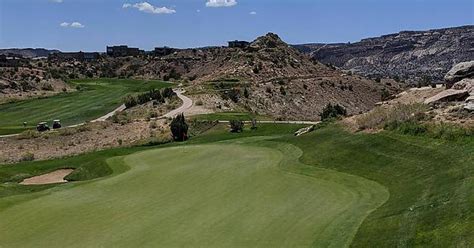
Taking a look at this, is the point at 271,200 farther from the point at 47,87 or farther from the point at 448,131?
the point at 47,87

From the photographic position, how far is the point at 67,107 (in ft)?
272

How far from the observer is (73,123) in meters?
70.2

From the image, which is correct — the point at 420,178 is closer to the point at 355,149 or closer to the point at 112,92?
the point at 355,149

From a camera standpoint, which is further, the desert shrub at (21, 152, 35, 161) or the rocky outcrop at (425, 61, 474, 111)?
the desert shrub at (21, 152, 35, 161)

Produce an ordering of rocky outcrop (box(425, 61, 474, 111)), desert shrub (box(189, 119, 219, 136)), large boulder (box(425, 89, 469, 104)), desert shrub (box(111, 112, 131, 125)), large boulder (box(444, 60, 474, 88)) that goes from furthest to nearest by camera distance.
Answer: desert shrub (box(111, 112, 131, 125)) → desert shrub (box(189, 119, 219, 136)) → large boulder (box(444, 60, 474, 88)) → large boulder (box(425, 89, 469, 104)) → rocky outcrop (box(425, 61, 474, 111))

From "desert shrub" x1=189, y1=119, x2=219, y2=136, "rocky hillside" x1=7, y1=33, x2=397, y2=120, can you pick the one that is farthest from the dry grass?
"rocky hillside" x1=7, y1=33, x2=397, y2=120

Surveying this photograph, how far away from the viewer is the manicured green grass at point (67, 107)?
240ft

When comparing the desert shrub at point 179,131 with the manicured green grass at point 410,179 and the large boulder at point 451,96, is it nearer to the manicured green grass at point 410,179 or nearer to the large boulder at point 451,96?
the manicured green grass at point 410,179

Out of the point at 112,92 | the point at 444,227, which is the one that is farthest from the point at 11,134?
the point at 444,227

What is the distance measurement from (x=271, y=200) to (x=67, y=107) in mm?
67658

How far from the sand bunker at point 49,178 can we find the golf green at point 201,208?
662cm

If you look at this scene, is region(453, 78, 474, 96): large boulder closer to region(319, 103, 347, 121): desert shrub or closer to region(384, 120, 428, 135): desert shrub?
region(384, 120, 428, 135): desert shrub

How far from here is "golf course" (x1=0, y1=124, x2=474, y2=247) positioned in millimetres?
15867

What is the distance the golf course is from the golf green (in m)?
0.04
